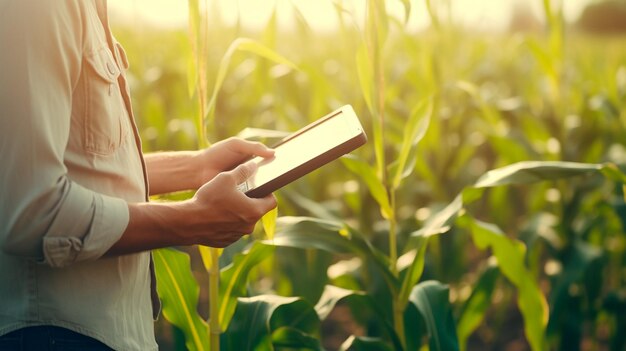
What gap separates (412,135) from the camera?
2061 millimetres

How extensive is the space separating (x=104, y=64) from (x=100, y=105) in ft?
0.20

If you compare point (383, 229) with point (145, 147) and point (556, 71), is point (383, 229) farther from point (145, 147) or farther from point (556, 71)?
point (145, 147)

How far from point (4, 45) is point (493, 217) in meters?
2.94

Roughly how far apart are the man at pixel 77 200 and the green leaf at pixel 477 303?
139cm

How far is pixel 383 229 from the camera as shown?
3168 millimetres

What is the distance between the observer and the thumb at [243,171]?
4.37 ft

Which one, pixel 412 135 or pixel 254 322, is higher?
pixel 412 135

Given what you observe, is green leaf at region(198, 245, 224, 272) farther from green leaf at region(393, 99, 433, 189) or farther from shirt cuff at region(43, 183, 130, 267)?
shirt cuff at region(43, 183, 130, 267)

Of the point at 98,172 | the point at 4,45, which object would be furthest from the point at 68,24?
the point at 98,172

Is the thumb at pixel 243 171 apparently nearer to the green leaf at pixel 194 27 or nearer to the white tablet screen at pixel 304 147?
the white tablet screen at pixel 304 147

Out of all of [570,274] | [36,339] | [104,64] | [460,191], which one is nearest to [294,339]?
[36,339]

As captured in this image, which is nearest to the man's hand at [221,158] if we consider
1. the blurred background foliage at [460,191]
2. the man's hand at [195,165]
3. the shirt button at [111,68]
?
the man's hand at [195,165]

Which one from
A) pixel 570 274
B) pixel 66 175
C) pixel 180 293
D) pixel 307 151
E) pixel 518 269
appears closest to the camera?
pixel 66 175

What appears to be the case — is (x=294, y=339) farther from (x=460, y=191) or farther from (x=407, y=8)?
(x=460, y=191)
